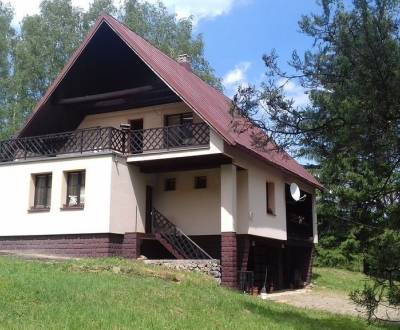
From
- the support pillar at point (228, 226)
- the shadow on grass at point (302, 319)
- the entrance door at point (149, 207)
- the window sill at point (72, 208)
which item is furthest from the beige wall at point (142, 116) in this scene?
the shadow on grass at point (302, 319)

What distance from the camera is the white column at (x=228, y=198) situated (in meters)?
17.2

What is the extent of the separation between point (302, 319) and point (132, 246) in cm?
713

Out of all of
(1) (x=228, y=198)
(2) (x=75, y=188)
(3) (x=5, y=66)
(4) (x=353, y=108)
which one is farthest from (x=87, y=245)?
(3) (x=5, y=66)

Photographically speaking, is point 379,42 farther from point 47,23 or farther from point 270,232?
point 47,23

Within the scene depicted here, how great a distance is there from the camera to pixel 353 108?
7.49m

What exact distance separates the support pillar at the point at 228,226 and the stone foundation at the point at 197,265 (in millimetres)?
320

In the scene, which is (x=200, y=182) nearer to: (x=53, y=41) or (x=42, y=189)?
(x=42, y=189)

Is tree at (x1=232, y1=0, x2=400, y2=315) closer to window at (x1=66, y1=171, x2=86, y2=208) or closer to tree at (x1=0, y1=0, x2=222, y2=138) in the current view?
window at (x1=66, y1=171, x2=86, y2=208)

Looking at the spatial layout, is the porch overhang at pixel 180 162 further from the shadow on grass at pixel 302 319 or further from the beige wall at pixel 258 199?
the shadow on grass at pixel 302 319

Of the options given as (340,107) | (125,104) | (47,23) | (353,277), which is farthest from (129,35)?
(47,23)

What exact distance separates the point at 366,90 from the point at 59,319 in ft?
17.1

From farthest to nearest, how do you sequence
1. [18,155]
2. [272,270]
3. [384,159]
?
1. [272,270]
2. [18,155]
3. [384,159]

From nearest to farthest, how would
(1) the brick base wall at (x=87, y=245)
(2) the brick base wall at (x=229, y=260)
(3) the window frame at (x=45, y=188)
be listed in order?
(2) the brick base wall at (x=229, y=260) → (1) the brick base wall at (x=87, y=245) → (3) the window frame at (x=45, y=188)

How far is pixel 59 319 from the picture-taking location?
806 centimetres
